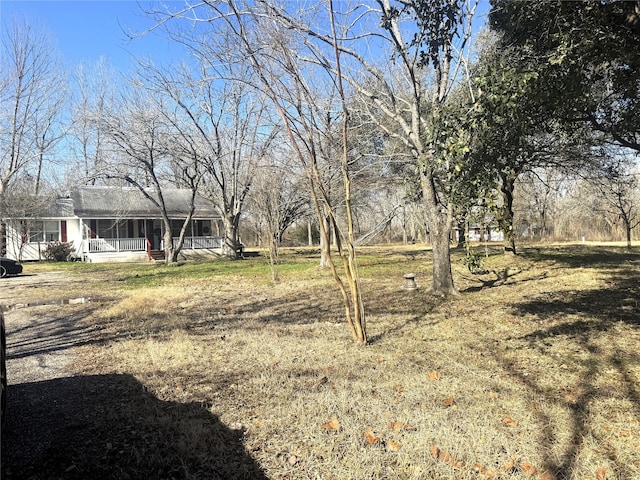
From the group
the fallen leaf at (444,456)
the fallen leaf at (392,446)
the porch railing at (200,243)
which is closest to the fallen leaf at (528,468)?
the fallen leaf at (444,456)

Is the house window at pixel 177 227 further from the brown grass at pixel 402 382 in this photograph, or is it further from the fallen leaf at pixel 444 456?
the fallen leaf at pixel 444 456

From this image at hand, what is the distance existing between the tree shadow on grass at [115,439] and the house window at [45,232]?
28311 millimetres

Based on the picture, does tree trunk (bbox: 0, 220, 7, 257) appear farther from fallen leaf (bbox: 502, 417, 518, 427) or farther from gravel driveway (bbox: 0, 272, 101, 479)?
fallen leaf (bbox: 502, 417, 518, 427)

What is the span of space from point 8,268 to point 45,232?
474 inches

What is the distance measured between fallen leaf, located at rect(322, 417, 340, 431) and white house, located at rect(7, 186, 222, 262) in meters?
24.3

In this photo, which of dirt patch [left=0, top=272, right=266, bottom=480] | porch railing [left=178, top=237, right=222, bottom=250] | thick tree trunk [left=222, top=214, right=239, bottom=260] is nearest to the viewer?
dirt patch [left=0, top=272, right=266, bottom=480]

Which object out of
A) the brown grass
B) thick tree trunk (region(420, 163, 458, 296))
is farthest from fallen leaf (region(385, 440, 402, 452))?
thick tree trunk (region(420, 163, 458, 296))

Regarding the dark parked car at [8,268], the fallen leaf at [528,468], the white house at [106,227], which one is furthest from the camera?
the white house at [106,227]

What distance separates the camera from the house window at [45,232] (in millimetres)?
28042

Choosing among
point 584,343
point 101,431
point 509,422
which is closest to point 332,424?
point 509,422

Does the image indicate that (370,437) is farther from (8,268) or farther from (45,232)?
(45,232)

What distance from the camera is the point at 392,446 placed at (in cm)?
285

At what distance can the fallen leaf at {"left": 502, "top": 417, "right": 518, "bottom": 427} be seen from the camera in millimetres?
3113

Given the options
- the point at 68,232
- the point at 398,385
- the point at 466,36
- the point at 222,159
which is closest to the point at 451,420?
the point at 398,385
